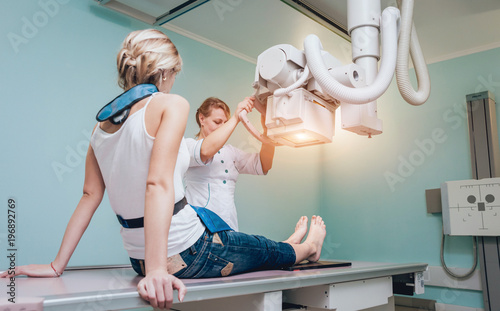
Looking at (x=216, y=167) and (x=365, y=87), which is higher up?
(x=365, y=87)

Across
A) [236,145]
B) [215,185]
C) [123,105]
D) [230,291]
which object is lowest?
[230,291]

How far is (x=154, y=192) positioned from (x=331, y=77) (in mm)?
767

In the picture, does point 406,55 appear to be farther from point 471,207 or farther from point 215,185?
point 471,207

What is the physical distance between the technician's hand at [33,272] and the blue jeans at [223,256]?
257 millimetres

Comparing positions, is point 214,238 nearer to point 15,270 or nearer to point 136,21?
point 15,270

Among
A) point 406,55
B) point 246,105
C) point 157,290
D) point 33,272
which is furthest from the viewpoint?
point 246,105

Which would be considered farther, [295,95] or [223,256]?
[295,95]

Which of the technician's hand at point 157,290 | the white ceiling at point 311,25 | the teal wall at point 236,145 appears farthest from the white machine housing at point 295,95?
the teal wall at point 236,145

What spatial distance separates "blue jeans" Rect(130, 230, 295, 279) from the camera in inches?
48.6

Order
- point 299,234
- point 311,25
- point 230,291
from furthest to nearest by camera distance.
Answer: point 311,25, point 299,234, point 230,291

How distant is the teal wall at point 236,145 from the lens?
2.19 meters

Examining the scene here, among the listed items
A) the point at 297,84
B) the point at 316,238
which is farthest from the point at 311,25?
the point at 316,238

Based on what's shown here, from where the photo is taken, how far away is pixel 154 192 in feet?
3.37

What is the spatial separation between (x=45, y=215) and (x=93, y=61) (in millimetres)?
962
